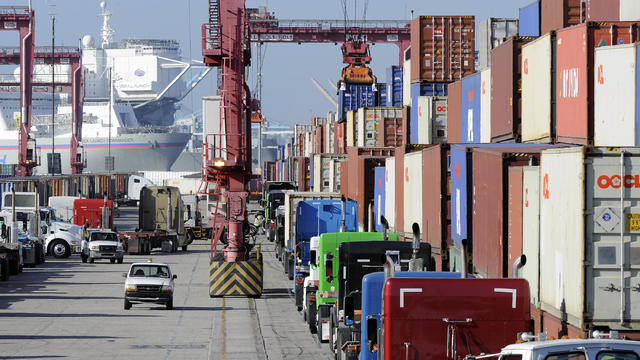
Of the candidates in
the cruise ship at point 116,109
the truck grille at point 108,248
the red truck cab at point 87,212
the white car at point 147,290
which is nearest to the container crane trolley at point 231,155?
the white car at point 147,290

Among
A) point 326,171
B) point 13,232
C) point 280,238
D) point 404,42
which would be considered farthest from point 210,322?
point 404,42

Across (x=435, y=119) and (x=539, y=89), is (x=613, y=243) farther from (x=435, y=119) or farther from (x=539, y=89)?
(x=435, y=119)

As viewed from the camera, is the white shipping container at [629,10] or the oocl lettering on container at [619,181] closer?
the oocl lettering on container at [619,181]

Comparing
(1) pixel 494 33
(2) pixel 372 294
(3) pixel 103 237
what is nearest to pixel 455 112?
(1) pixel 494 33

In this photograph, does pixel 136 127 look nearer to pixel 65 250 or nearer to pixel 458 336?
pixel 65 250

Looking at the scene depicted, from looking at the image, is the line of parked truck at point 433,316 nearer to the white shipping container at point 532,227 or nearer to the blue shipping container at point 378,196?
the white shipping container at point 532,227

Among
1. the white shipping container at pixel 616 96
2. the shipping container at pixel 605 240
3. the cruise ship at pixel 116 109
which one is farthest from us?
the cruise ship at pixel 116 109

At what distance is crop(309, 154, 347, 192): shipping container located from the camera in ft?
200

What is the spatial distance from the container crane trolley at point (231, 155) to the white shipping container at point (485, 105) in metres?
8.95

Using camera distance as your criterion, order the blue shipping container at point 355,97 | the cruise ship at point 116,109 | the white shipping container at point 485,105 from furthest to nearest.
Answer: the cruise ship at point 116,109, the blue shipping container at point 355,97, the white shipping container at point 485,105

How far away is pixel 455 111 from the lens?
3416 centimetres

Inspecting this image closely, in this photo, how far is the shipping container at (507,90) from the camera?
25.8 metres

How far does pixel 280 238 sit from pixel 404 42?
44665mm

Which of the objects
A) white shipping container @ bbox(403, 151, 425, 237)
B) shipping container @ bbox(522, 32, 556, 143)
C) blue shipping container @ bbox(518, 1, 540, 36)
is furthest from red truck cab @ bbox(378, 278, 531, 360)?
blue shipping container @ bbox(518, 1, 540, 36)
